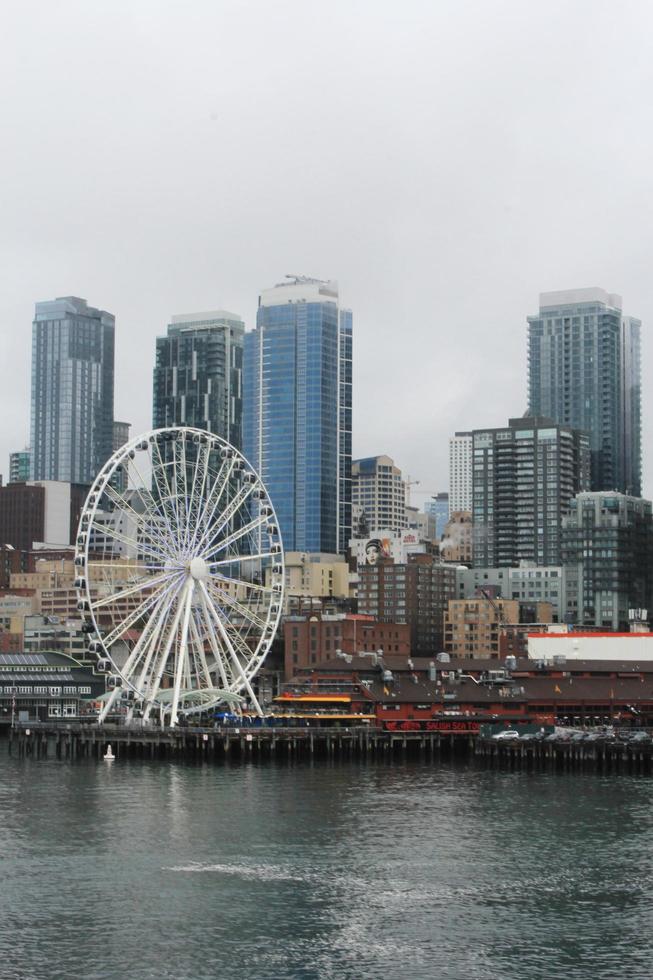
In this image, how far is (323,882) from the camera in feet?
264

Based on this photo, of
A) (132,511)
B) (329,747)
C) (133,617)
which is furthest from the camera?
(329,747)

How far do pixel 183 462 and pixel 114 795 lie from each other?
1685 inches

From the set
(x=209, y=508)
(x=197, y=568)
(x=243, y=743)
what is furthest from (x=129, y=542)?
(x=243, y=743)

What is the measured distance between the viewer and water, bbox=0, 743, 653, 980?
6656 cm

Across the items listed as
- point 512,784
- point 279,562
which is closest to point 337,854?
point 512,784

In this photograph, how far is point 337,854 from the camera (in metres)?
88.5

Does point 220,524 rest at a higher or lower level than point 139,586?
higher

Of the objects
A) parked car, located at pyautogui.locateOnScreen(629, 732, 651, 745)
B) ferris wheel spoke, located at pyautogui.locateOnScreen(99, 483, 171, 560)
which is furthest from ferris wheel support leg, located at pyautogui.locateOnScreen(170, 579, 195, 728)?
parked car, located at pyautogui.locateOnScreen(629, 732, 651, 745)

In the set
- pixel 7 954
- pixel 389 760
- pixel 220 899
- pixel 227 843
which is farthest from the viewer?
pixel 389 760

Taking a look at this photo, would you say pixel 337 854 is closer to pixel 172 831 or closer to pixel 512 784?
pixel 172 831

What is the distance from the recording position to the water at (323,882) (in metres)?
66.6

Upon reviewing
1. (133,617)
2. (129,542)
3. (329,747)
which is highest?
(129,542)

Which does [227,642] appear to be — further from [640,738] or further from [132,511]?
[640,738]

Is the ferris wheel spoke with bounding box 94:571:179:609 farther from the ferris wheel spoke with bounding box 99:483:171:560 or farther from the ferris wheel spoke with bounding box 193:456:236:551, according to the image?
the ferris wheel spoke with bounding box 193:456:236:551
